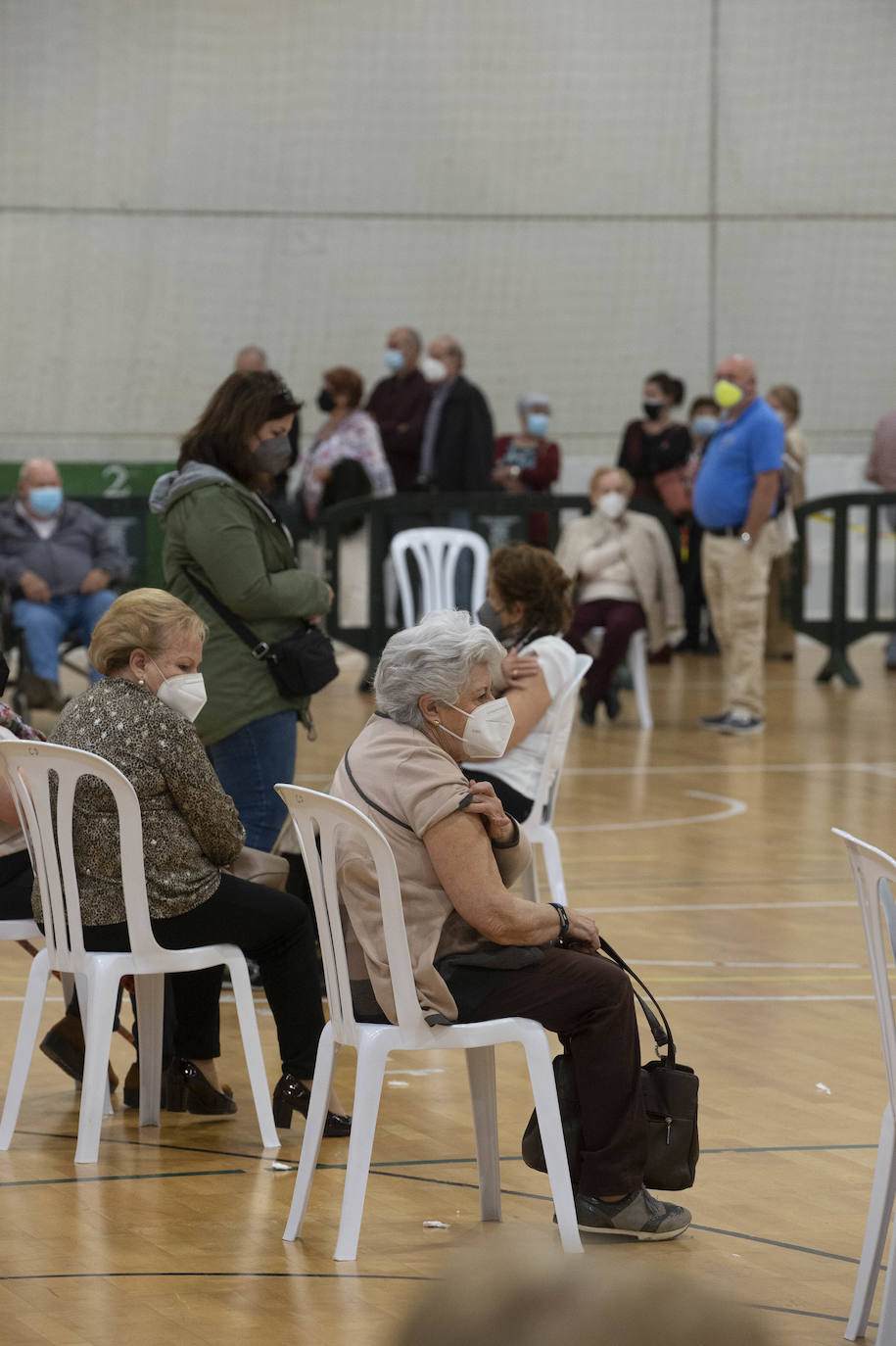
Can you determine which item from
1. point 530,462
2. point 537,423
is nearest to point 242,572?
point 530,462

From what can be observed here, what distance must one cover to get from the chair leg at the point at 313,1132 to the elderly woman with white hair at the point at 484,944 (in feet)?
0.34

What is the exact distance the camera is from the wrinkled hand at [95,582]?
33.2 ft

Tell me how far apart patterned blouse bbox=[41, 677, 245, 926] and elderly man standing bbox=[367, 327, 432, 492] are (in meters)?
8.92

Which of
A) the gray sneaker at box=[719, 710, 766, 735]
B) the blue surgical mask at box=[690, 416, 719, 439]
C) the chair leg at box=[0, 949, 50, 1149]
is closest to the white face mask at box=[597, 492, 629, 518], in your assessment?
the gray sneaker at box=[719, 710, 766, 735]

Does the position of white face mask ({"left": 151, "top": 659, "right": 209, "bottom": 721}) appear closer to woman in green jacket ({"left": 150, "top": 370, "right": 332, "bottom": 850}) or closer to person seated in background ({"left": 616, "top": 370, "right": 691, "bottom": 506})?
woman in green jacket ({"left": 150, "top": 370, "right": 332, "bottom": 850})

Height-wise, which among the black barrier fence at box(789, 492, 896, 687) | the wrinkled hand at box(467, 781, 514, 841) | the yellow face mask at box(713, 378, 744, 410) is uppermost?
Answer: the yellow face mask at box(713, 378, 744, 410)

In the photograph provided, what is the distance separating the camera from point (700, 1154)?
13.3 ft

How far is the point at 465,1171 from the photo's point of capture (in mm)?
3930

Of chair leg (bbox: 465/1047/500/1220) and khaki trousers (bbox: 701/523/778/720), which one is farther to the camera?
khaki trousers (bbox: 701/523/778/720)

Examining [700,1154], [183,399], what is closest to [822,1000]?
[700,1154]

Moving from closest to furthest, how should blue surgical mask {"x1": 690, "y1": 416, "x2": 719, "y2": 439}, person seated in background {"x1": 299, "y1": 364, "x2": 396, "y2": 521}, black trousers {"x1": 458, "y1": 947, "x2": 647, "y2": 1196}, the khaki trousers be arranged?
black trousers {"x1": 458, "y1": 947, "x2": 647, "y2": 1196}, the khaki trousers, person seated in background {"x1": 299, "y1": 364, "x2": 396, "y2": 521}, blue surgical mask {"x1": 690, "y1": 416, "x2": 719, "y2": 439}

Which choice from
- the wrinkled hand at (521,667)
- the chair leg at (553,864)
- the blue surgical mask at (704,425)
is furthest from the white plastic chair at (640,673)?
the wrinkled hand at (521,667)

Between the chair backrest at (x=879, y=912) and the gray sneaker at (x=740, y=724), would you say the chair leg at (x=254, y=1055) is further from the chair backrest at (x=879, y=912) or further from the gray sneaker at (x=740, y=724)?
the gray sneaker at (x=740, y=724)

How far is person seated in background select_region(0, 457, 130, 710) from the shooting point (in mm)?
9961
